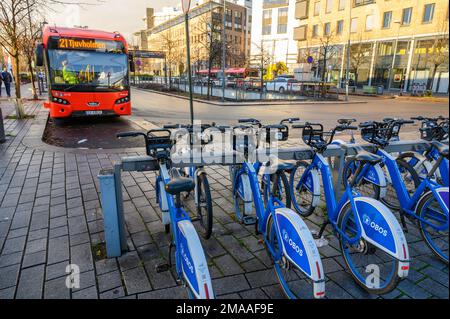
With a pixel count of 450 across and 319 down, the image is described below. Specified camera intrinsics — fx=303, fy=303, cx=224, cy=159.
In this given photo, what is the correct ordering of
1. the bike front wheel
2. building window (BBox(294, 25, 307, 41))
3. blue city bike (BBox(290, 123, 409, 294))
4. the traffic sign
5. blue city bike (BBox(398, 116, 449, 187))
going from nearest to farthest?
blue city bike (BBox(290, 123, 409, 294)) < the bike front wheel < blue city bike (BBox(398, 116, 449, 187)) < the traffic sign < building window (BBox(294, 25, 307, 41))

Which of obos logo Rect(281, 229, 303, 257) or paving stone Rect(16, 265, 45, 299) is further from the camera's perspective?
paving stone Rect(16, 265, 45, 299)

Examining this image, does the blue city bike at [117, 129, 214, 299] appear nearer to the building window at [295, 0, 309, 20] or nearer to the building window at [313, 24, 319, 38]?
the building window at [295, 0, 309, 20]

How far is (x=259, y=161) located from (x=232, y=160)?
336 mm

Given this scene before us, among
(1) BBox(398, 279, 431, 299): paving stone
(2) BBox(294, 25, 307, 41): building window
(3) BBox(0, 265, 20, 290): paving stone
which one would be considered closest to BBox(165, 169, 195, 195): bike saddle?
(3) BBox(0, 265, 20, 290): paving stone

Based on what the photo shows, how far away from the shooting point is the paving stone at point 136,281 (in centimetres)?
250

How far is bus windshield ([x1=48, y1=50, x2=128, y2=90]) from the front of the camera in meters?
9.99

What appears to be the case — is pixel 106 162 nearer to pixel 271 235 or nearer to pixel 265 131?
pixel 265 131

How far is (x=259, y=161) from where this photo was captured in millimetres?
3580

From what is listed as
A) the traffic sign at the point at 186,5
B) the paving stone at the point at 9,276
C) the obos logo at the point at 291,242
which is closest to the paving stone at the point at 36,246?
the paving stone at the point at 9,276

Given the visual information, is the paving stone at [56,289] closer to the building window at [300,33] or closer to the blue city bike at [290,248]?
the blue city bike at [290,248]

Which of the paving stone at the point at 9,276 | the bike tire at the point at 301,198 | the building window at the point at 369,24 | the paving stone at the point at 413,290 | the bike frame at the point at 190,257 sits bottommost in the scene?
the paving stone at the point at 9,276

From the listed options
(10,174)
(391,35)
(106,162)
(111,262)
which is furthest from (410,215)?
(391,35)

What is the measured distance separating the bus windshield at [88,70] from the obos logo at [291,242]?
10.1 metres

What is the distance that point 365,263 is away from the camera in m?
2.82
